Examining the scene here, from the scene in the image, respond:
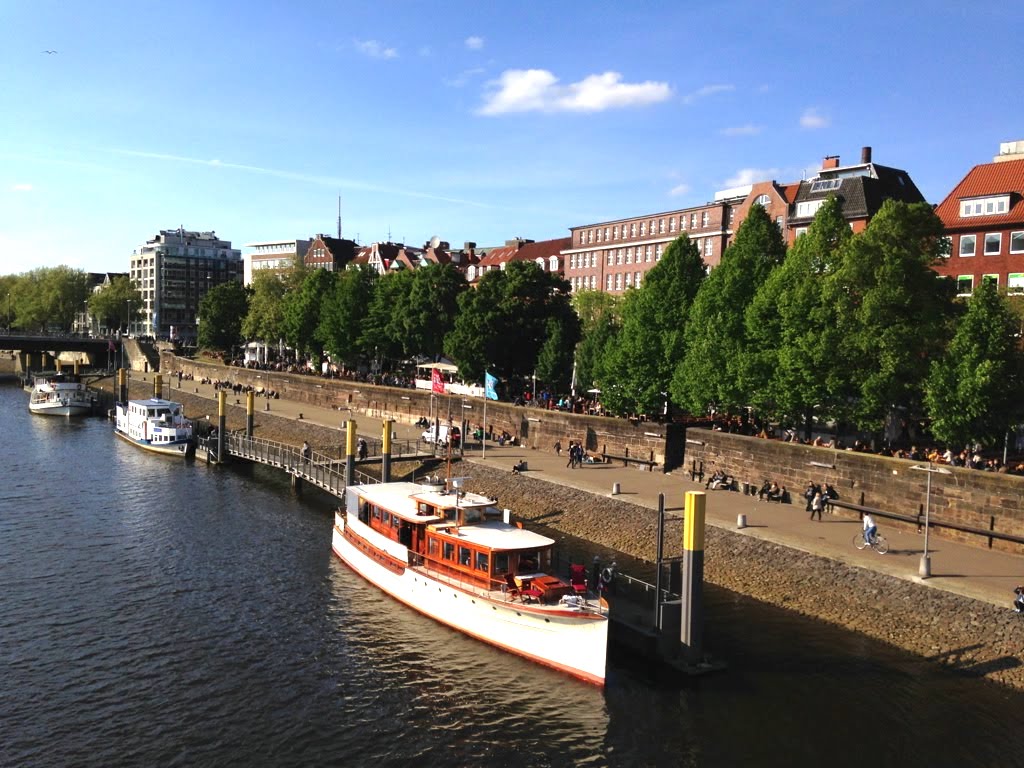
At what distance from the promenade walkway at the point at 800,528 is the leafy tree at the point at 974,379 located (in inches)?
199

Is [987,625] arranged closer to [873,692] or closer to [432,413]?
[873,692]

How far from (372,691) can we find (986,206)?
180 ft

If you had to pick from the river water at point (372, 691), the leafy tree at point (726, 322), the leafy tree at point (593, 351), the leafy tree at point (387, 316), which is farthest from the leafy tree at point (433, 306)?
the river water at point (372, 691)

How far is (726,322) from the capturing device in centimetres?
4862

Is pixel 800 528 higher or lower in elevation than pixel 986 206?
lower

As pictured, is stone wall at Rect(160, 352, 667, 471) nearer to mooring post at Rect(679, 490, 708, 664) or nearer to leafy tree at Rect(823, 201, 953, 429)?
leafy tree at Rect(823, 201, 953, 429)

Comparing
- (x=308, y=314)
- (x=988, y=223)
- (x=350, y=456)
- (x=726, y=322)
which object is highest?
(x=988, y=223)

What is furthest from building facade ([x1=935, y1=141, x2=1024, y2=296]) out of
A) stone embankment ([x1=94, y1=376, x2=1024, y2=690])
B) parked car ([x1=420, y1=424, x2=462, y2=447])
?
parked car ([x1=420, y1=424, x2=462, y2=447])

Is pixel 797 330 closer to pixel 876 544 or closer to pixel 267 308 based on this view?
pixel 876 544

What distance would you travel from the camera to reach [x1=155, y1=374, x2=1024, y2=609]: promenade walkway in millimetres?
29891

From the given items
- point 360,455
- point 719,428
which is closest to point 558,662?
point 719,428

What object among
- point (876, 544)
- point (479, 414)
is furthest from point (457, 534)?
point (479, 414)

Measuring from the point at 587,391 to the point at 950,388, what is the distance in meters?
35.0

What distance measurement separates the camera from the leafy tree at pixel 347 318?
96.6m
